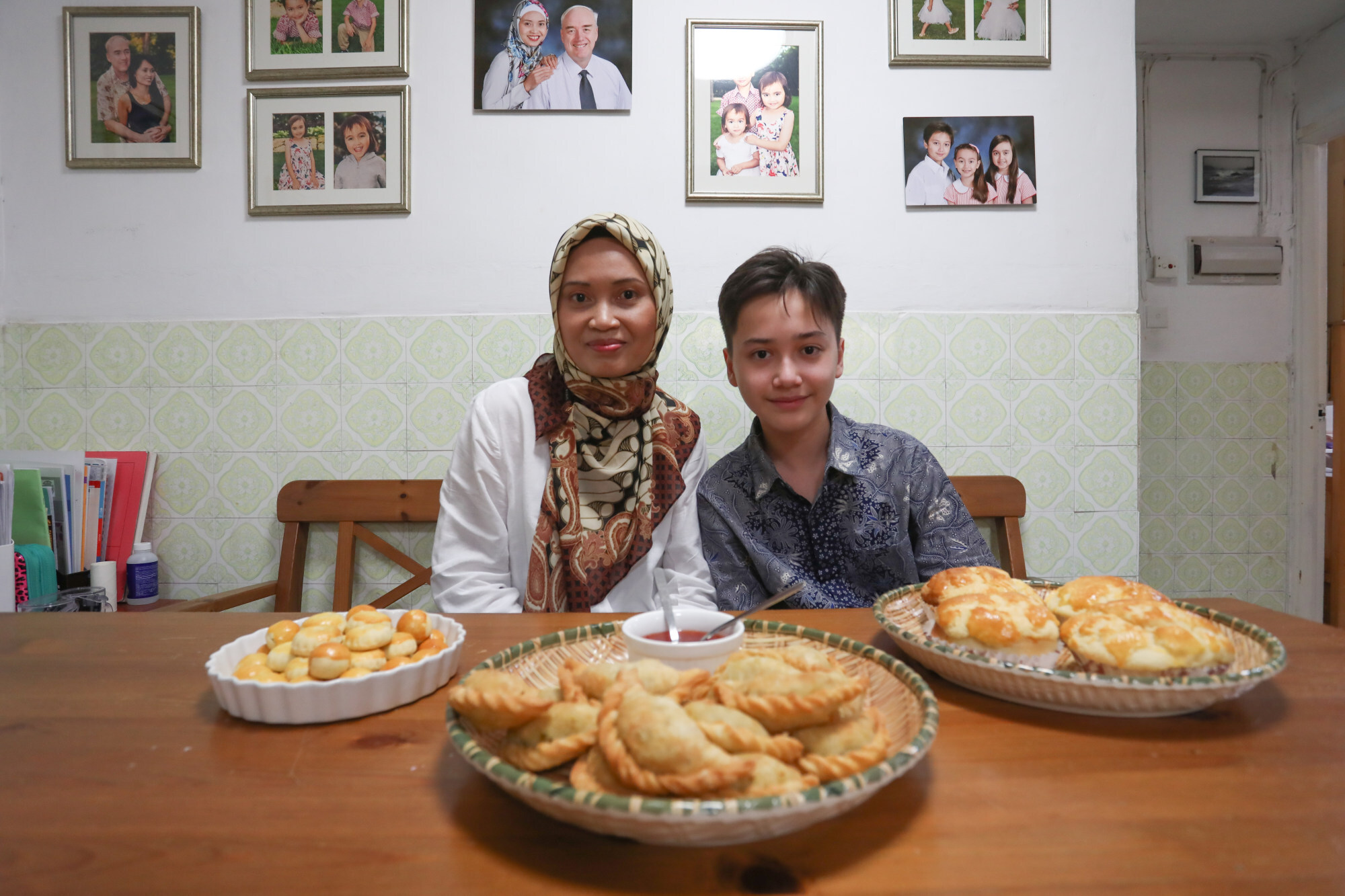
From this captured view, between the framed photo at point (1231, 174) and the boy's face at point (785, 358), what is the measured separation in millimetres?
2665

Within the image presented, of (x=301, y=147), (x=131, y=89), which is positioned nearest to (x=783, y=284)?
(x=301, y=147)

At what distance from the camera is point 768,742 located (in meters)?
0.50

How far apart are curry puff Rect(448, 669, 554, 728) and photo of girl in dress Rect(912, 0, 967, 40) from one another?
7.90 feet

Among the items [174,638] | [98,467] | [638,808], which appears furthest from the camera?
[98,467]

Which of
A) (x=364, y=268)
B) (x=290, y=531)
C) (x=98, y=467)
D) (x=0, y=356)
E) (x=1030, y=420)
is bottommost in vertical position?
(x=290, y=531)

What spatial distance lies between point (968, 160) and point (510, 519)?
183cm

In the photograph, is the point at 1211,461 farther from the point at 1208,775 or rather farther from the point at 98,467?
the point at 98,467

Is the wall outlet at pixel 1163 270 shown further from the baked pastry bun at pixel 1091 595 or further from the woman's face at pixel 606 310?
the baked pastry bun at pixel 1091 595

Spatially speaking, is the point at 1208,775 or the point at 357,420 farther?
the point at 357,420

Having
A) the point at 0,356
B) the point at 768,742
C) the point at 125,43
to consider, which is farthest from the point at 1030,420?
the point at 0,356

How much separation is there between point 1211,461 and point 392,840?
11.9 feet

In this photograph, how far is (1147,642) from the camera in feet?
2.30

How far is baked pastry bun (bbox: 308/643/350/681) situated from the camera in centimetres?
72

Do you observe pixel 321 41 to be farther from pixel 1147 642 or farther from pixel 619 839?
pixel 1147 642
